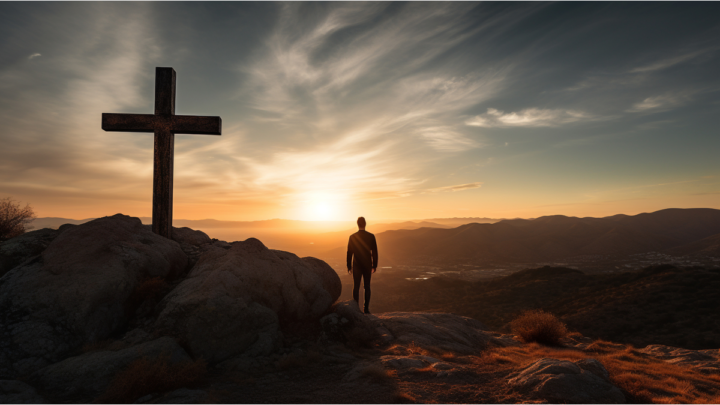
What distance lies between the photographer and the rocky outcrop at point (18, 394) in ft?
13.8

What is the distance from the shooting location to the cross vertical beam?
29.7 feet

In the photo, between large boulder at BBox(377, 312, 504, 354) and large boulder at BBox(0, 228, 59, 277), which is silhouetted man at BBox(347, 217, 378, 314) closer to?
large boulder at BBox(377, 312, 504, 354)

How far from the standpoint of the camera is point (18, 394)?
4.38m

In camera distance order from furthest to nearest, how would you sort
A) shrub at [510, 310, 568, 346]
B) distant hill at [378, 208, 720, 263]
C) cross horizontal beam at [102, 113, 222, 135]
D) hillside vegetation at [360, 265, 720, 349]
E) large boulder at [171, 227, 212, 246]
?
distant hill at [378, 208, 720, 263] → hillside vegetation at [360, 265, 720, 349] → shrub at [510, 310, 568, 346] → large boulder at [171, 227, 212, 246] → cross horizontal beam at [102, 113, 222, 135]

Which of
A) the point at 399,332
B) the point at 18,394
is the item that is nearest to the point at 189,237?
the point at 18,394

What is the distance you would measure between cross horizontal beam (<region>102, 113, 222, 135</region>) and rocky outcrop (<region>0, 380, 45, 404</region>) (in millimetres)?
6632

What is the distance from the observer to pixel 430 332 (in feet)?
28.3

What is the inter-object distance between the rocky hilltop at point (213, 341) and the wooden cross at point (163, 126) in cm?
97

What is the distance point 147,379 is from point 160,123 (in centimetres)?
726

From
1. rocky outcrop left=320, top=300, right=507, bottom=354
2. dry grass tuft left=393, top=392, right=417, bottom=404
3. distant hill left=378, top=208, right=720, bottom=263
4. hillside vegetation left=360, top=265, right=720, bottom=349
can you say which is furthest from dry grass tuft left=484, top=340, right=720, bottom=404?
distant hill left=378, top=208, right=720, bottom=263

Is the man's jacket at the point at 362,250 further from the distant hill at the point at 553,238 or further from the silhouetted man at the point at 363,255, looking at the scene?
the distant hill at the point at 553,238

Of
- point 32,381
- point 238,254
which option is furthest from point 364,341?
point 32,381

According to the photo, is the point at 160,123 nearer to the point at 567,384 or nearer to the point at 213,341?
the point at 213,341

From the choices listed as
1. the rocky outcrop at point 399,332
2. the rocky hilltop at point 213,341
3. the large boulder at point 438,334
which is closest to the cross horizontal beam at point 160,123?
the rocky hilltop at point 213,341
